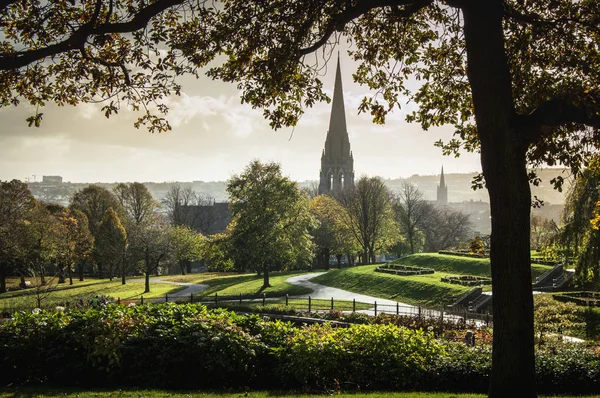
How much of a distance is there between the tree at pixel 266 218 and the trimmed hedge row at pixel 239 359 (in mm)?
27751

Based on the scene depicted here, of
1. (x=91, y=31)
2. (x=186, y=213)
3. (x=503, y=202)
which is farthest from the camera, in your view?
(x=186, y=213)

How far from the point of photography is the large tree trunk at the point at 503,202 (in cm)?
623

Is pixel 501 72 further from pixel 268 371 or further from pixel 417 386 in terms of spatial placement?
pixel 268 371

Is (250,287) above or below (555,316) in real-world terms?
below

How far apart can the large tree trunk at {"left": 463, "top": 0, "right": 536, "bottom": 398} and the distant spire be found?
87.7 meters

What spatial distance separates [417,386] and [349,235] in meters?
46.1

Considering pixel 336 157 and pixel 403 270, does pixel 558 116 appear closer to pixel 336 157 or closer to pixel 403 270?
pixel 403 270

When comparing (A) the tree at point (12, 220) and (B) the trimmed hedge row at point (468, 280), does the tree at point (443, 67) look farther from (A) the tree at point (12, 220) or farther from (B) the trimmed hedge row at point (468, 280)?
(A) the tree at point (12, 220)

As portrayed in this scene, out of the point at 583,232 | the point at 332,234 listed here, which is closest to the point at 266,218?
the point at 332,234

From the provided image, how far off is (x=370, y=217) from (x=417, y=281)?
21033 mm

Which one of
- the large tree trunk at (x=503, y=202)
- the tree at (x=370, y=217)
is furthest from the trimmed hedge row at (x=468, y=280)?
the large tree trunk at (x=503, y=202)

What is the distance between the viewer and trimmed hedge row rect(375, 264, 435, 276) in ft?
130

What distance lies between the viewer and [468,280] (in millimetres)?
33000

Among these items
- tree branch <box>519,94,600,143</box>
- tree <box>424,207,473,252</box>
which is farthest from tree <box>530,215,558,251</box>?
tree branch <box>519,94,600,143</box>
